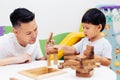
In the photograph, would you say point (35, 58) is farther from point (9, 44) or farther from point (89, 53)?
point (89, 53)

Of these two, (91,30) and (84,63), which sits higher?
(91,30)

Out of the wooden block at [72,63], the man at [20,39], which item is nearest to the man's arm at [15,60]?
the man at [20,39]

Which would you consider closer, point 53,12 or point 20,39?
point 20,39

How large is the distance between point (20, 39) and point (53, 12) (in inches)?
41.4

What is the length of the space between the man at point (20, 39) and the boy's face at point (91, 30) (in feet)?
1.20

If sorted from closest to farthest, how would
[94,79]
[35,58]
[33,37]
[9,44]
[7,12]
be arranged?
1. [94,79]
2. [33,37]
3. [9,44]
4. [35,58]
5. [7,12]

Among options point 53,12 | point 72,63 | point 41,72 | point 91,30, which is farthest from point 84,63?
point 53,12

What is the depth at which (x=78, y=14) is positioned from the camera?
8.80 feet

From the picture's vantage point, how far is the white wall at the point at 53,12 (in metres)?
2.31

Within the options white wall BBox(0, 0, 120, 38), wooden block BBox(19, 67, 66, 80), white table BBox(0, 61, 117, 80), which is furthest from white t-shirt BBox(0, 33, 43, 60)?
white wall BBox(0, 0, 120, 38)

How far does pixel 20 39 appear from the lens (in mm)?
1541

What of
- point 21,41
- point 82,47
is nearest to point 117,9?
point 82,47

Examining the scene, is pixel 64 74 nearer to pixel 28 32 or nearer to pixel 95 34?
pixel 28 32

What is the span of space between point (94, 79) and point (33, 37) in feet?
1.71
